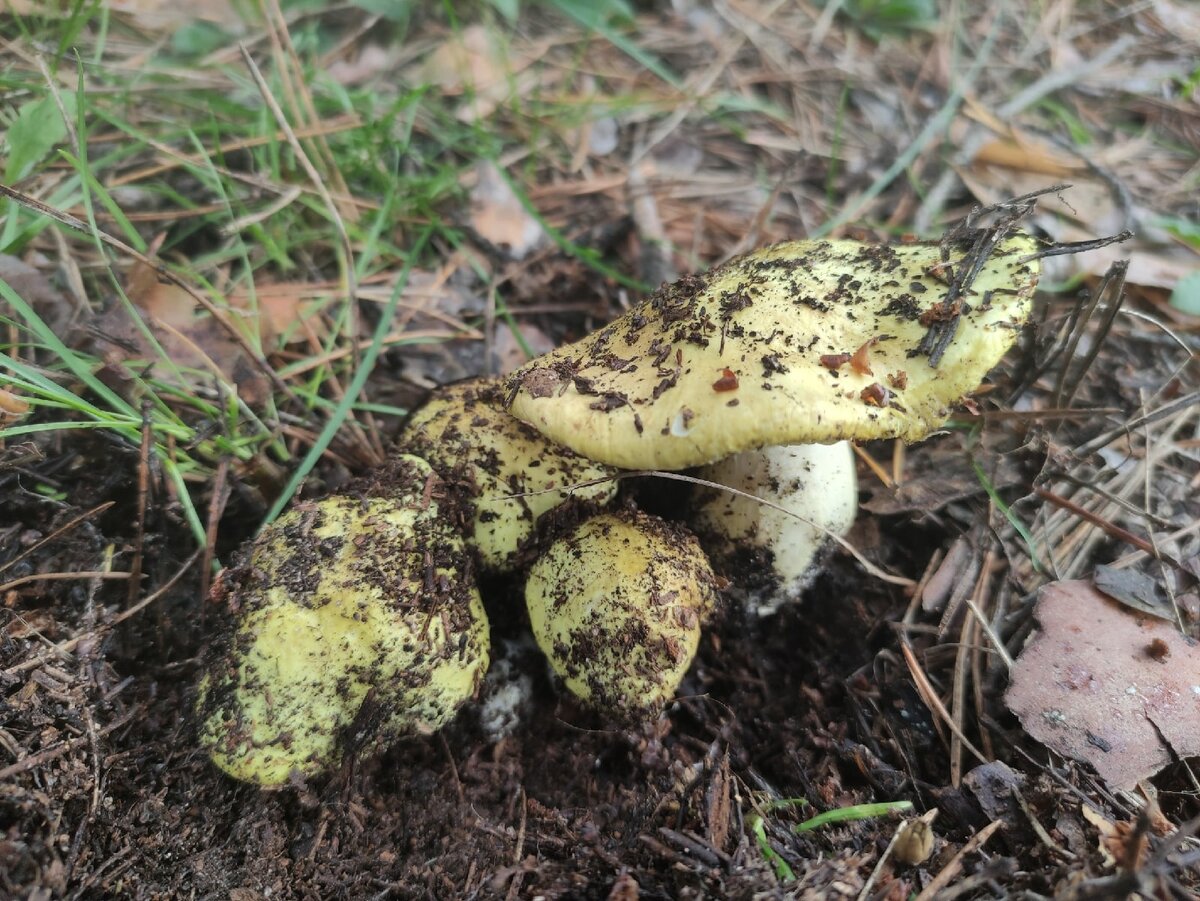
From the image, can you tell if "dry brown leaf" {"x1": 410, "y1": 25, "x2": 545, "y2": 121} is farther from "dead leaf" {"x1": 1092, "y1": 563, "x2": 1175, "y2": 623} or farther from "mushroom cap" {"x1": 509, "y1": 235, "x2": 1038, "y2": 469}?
"dead leaf" {"x1": 1092, "y1": 563, "x2": 1175, "y2": 623}

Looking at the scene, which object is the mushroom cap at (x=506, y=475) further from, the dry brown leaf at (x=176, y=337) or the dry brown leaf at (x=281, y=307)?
the dry brown leaf at (x=281, y=307)

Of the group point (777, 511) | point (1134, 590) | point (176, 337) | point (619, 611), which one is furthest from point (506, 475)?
point (1134, 590)

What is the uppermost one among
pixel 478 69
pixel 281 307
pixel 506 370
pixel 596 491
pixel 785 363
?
pixel 785 363

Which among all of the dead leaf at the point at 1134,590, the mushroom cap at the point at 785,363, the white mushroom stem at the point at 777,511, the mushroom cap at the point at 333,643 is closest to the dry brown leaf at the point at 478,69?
the mushroom cap at the point at 785,363

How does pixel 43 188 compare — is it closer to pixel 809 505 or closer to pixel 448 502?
pixel 448 502

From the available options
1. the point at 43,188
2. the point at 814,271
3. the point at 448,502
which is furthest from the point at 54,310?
the point at 814,271

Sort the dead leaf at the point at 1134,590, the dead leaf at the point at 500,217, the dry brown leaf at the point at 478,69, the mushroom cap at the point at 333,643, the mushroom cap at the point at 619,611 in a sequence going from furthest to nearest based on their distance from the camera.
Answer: the dry brown leaf at the point at 478,69 < the dead leaf at the point at 500,217 < the dead leaf at the point at 1134,590 < the mushroom cap at the point at 619,611 < the mushroom cap at the point at 333,643

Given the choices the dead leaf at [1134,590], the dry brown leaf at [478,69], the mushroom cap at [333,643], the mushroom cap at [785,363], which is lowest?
the mushroom cap at [333,643]

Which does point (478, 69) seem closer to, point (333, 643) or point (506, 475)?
point (506, 475)
